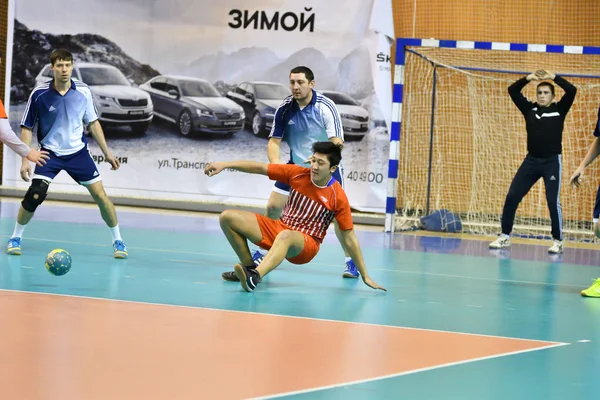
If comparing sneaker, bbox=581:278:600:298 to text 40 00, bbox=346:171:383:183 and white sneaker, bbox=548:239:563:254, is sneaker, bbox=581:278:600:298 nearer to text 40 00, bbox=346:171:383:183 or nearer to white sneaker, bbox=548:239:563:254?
white sneaker, bbox=548:239:563:254

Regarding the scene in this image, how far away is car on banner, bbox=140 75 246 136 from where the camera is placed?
14.8m

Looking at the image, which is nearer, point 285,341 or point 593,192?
point 285,341

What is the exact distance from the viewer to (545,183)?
11.8 metres

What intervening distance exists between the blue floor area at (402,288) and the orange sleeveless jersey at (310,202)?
1.79 feet

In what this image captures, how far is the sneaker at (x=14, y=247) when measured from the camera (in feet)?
28.6

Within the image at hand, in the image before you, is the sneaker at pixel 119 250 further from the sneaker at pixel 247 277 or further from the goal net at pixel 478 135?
the goal net at pixel 478 135

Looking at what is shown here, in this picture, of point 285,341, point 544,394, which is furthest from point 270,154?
point 544,394

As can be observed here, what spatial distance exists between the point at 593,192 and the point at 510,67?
2.32 m

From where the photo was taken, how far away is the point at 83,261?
337 inches

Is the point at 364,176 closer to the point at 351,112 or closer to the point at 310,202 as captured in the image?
the point at 351,112

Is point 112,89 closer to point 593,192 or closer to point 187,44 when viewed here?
point 187,44

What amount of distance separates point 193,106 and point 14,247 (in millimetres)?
6470

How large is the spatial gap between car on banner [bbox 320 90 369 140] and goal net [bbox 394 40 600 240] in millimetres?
688

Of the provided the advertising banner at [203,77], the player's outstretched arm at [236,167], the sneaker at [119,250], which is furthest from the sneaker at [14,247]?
the advertising banner at [203,77]
